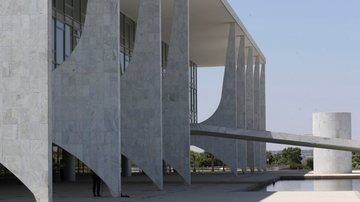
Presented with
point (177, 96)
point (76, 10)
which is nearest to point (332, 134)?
point (177, 96)

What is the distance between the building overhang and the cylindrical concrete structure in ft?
23.7

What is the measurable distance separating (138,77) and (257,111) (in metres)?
27.9

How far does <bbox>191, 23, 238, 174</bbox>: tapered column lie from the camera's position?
39.8 metres

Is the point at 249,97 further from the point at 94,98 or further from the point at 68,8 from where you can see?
the point at 94,98

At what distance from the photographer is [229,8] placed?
3738 centimetres

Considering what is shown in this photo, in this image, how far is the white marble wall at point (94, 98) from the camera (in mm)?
19406

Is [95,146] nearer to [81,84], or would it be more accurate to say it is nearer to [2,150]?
[81,84]

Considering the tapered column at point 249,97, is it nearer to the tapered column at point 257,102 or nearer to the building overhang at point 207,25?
the building overhang at point 207,25

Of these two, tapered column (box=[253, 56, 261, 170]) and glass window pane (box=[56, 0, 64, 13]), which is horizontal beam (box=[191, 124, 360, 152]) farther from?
tapered column (box=[253, 56, 261, 170])

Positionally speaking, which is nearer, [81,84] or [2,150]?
[2,150]

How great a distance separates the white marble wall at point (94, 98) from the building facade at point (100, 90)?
0.09ft

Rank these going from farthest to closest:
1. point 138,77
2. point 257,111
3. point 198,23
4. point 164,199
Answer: point 257,111 → point 198,23 → point 138,77 → point 164,199

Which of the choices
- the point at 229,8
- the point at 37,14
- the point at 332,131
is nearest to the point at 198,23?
the point at 229,8

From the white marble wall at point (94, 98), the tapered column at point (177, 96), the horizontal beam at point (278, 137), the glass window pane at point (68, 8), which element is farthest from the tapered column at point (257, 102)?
the white marble wall at point (94, 98)
